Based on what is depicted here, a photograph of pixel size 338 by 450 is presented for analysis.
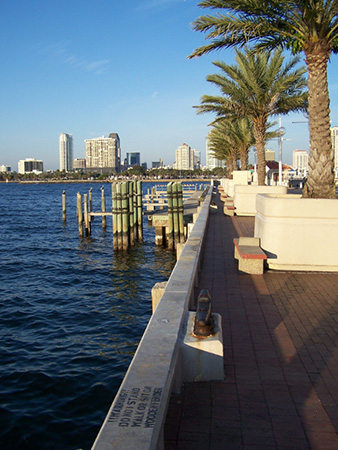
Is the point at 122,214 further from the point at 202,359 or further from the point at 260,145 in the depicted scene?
the point at 202,359

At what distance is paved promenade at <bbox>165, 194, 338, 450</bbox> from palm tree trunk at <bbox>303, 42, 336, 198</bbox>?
2.80 meters

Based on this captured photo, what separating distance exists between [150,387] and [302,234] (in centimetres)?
587

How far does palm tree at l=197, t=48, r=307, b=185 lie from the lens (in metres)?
19.6

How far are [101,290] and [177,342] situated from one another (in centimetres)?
1035

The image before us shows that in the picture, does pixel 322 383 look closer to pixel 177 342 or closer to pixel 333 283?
pixel 177 342

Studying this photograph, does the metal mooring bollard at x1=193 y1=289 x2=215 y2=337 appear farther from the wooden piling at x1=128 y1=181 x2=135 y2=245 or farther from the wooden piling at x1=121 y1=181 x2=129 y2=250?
the wooden piling at x1=128 y1=181 x2=135 y2=245

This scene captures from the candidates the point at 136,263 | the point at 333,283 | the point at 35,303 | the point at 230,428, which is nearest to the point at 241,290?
the point at 333,283

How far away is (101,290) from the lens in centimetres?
1390

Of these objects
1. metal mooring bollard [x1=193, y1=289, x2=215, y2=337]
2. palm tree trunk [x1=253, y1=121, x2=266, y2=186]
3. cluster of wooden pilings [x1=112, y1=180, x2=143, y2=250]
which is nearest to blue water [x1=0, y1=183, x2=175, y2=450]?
cluster of wooden pilings [x1=112, y1=180, x2=143, y2=250]

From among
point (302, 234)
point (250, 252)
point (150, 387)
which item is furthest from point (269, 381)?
point (302, 234)

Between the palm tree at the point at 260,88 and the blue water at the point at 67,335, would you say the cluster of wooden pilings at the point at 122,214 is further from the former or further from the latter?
the palm tree at the point at 260,88

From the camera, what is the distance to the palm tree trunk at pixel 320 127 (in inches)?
361

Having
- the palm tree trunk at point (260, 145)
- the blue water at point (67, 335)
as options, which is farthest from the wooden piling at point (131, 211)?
the palm tree trunk at point (260, 145)

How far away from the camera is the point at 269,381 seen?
4.02m
